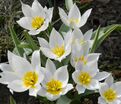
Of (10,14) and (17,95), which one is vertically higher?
(10,14)

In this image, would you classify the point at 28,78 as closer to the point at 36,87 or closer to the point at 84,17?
the point at 36,87

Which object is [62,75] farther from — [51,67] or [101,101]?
[101,101]

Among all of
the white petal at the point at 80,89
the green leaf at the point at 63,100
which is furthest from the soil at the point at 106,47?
the white petal at the point at 80,89

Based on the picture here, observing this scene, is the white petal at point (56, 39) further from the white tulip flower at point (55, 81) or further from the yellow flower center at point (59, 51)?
the white tulip flower at point (55, 81)

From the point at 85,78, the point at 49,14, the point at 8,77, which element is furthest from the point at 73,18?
the point at 8,77

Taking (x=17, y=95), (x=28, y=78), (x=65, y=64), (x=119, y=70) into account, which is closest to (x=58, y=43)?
(x=65, y=64)
